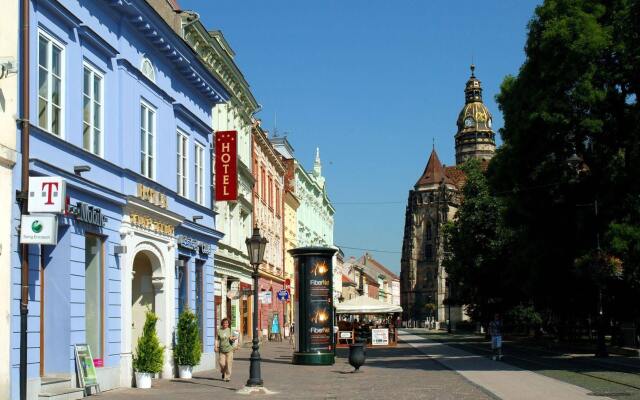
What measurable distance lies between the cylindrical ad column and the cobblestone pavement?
701 mm

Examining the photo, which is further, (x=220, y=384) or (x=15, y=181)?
(x=220, y=384)

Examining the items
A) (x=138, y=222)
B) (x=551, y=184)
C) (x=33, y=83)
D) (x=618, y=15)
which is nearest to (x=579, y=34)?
(x=618, y=15)

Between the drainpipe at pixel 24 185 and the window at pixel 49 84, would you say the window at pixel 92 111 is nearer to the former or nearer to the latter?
the window at pixel 49 84

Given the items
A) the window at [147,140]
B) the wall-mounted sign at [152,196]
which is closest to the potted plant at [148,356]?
the wall-mounted sign at [152,196]

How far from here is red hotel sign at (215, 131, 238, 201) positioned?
1157 inches

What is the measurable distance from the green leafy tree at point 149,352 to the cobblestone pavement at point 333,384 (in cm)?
50

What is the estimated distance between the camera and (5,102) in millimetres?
14742

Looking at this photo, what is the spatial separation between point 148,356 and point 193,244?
595cm

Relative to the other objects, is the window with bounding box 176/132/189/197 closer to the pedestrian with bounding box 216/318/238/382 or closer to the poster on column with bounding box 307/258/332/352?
the pedestrian with bounding box 216/318/238/382

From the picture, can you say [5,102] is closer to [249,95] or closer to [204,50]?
[204,50]

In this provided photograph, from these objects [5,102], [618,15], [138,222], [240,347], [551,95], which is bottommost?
[240,347]

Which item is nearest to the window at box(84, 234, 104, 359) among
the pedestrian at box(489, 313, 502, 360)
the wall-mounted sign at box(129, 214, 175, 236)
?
the wall-mounted sign at box(129, 214, 175, 236)

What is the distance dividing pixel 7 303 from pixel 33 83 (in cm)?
374

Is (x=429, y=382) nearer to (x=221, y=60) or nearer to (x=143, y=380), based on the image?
(x=143, y=380)
